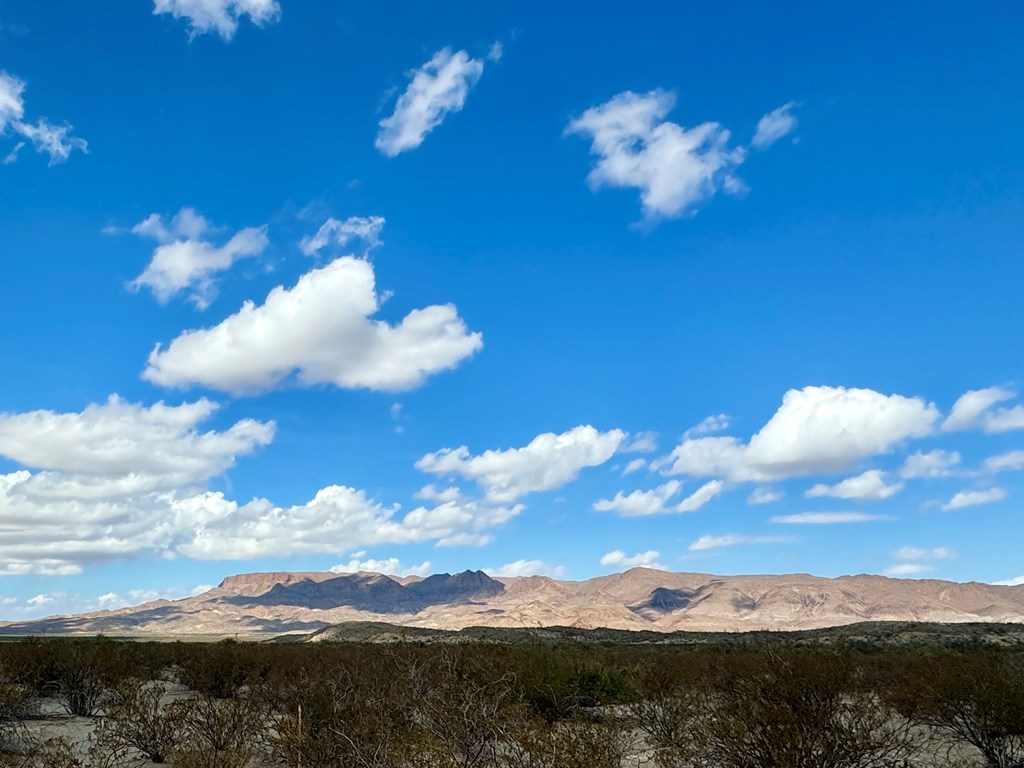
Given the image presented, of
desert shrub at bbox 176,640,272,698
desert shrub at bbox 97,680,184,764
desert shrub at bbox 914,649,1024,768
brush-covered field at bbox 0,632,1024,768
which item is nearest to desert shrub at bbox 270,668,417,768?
brush-covered field at bbox 0,632,1024,768

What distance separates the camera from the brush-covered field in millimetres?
8984

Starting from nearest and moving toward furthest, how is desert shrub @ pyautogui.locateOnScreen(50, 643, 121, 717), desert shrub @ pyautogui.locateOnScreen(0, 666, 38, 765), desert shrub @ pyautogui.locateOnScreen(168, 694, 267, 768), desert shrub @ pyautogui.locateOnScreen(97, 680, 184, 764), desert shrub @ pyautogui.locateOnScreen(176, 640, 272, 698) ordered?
desert shrub @ pyautogui.locateOnScreen(168, 694, 267, 768) → desert shrub @ pyautogui.locateOnScreen(97, 680, 184, 764) → desert shrub @ pyautogui.locateOnScreen(0, 666, 38, 765) → desert shrub @ pyautogui.locateOnScreen(50, 643, 121, 717) → desert shrub @ pyautogui.locateOnScreen(176, 640, 272, 698)

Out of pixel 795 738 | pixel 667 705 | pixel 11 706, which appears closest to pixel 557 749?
pixel 795 738

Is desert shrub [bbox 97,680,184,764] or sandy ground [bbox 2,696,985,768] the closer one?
sandy ground [bbox 2,696,985,768]

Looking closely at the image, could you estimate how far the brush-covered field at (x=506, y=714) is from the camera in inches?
354

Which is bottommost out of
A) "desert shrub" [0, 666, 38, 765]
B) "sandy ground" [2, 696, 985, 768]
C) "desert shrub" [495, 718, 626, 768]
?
"sandy ground" [2, 696, 985, 768]

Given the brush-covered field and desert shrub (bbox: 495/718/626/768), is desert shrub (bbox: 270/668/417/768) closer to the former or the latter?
the brush-covered field

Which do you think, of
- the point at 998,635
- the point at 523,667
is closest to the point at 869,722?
the point at 523,667

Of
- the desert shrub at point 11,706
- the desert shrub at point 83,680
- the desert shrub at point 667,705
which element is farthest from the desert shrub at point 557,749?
the desert shrub at point 83,680

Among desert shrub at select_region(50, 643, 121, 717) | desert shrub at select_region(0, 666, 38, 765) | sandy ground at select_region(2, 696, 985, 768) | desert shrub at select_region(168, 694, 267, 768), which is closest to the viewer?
desert shrub at select_region(168, 694, 267, 768)

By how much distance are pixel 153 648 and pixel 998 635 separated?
57.2 metres

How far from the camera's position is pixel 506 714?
1032 cm

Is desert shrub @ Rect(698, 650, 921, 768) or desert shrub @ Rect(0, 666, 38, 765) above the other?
desert shrub @ Rect(698, 650, 921, 768)

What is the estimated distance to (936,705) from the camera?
15656 millimetres
